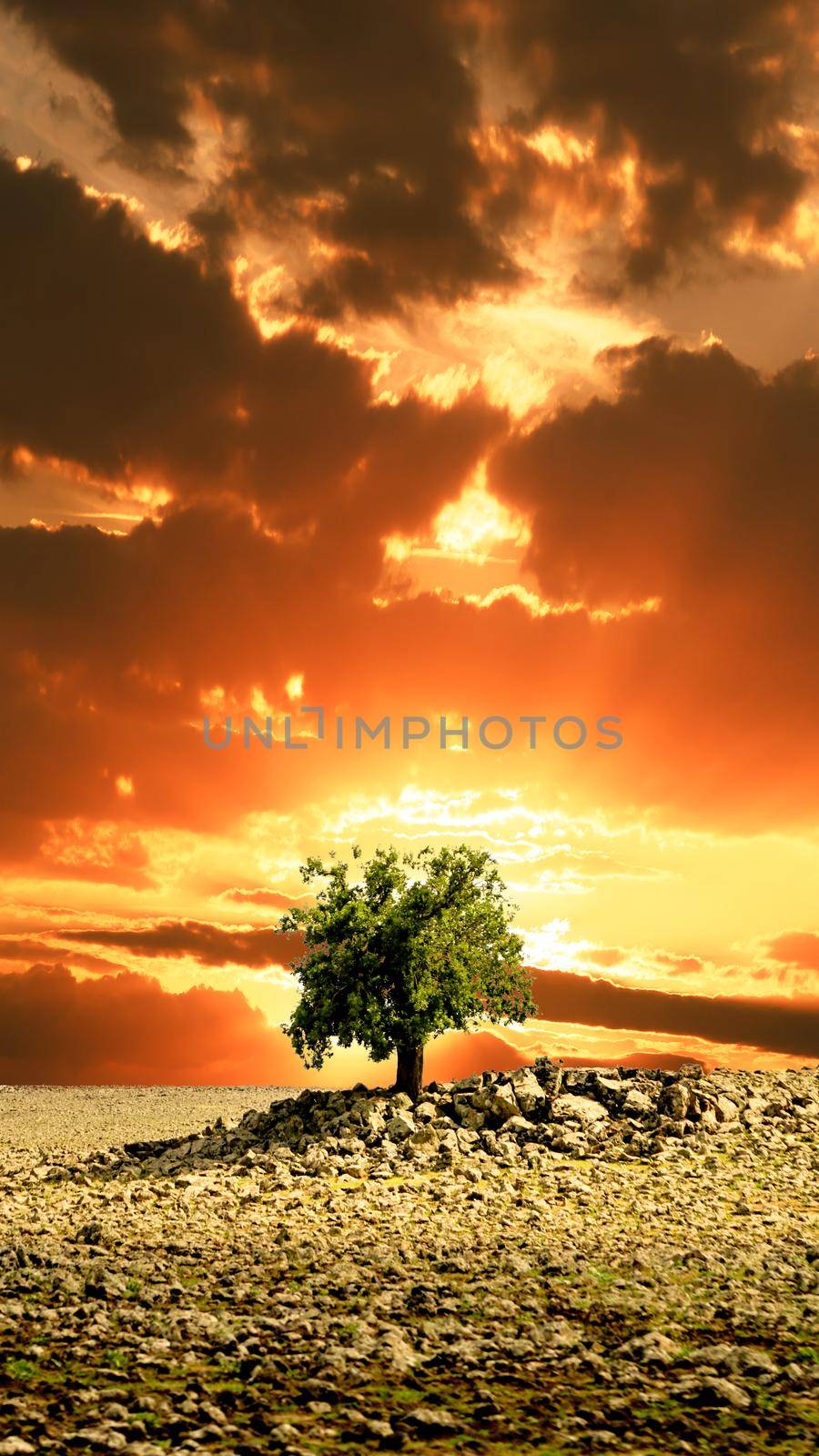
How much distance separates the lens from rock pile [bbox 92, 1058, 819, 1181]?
115ft

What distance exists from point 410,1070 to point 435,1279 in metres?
22.3

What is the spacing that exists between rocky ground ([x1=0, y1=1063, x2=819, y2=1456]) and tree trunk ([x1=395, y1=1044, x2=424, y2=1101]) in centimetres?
147

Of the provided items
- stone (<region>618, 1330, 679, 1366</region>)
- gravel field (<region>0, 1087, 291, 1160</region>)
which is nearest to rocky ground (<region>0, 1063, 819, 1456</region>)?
stone (<region>618, 1330, 679, 1366</region>)

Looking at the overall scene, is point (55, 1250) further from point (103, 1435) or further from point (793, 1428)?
point (793, 1428)

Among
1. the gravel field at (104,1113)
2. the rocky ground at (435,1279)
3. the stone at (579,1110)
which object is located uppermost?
the stone at (579,1110)

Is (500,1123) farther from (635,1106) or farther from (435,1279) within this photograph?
(435,1279)

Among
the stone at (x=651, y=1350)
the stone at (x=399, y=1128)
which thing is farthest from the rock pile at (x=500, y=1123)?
the stone at (x=651, y=1350)

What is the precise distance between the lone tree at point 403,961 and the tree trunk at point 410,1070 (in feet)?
0.12

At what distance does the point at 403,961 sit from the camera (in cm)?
4231

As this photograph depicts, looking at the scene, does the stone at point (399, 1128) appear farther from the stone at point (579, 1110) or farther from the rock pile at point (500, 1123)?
the stone at point (579, 1110)

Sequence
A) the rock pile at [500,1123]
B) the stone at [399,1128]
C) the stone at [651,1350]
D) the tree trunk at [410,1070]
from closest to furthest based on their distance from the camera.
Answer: the stone at [651,1350] → the rock pile at [500,1123] → the stone at [399,1128] → the tree trunk at [410,1070]

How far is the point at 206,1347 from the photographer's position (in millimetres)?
17031

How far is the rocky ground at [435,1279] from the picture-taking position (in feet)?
46.1

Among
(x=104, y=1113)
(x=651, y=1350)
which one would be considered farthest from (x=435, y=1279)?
(x=104, y=1113)
